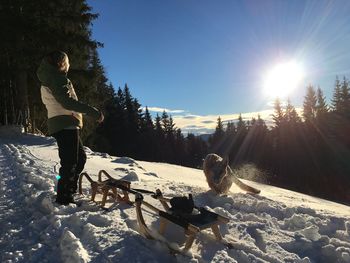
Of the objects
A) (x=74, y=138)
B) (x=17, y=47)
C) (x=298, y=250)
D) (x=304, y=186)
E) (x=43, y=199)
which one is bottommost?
(x=304, y=186)

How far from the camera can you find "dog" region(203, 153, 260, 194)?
7285 millimetres

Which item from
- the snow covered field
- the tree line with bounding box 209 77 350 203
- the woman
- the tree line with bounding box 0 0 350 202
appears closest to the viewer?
the snow covered field

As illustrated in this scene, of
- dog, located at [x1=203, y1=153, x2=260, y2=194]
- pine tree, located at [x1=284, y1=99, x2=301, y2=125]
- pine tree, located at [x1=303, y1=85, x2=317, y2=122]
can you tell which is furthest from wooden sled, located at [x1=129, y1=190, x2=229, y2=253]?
pine tree, located at [x1=303, y1=85, x2=317, y2=122]

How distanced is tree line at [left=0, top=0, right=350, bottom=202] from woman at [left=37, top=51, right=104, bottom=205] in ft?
41.3

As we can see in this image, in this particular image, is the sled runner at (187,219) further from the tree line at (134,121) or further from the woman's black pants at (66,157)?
the tree line at (134,121)

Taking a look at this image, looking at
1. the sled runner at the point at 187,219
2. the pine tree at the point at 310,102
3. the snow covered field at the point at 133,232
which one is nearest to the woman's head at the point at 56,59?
the snow covered field at the point at 133,232

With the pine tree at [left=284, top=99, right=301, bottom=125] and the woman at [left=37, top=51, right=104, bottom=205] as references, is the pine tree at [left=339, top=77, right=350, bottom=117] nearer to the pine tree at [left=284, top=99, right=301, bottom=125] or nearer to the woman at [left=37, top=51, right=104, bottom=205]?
the pine tree at [left=284, top=99, right=301, bottom=125]

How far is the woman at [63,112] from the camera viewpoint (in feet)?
15.6

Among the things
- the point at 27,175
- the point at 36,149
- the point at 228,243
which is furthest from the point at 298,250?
the point at 36,149

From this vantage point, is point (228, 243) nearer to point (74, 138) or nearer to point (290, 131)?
point (74, 138)

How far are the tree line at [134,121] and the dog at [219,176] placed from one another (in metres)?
10.3

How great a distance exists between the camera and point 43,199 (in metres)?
5.02

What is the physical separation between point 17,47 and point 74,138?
13002 mm

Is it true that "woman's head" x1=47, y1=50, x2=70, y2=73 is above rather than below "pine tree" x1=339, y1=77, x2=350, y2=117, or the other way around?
below
